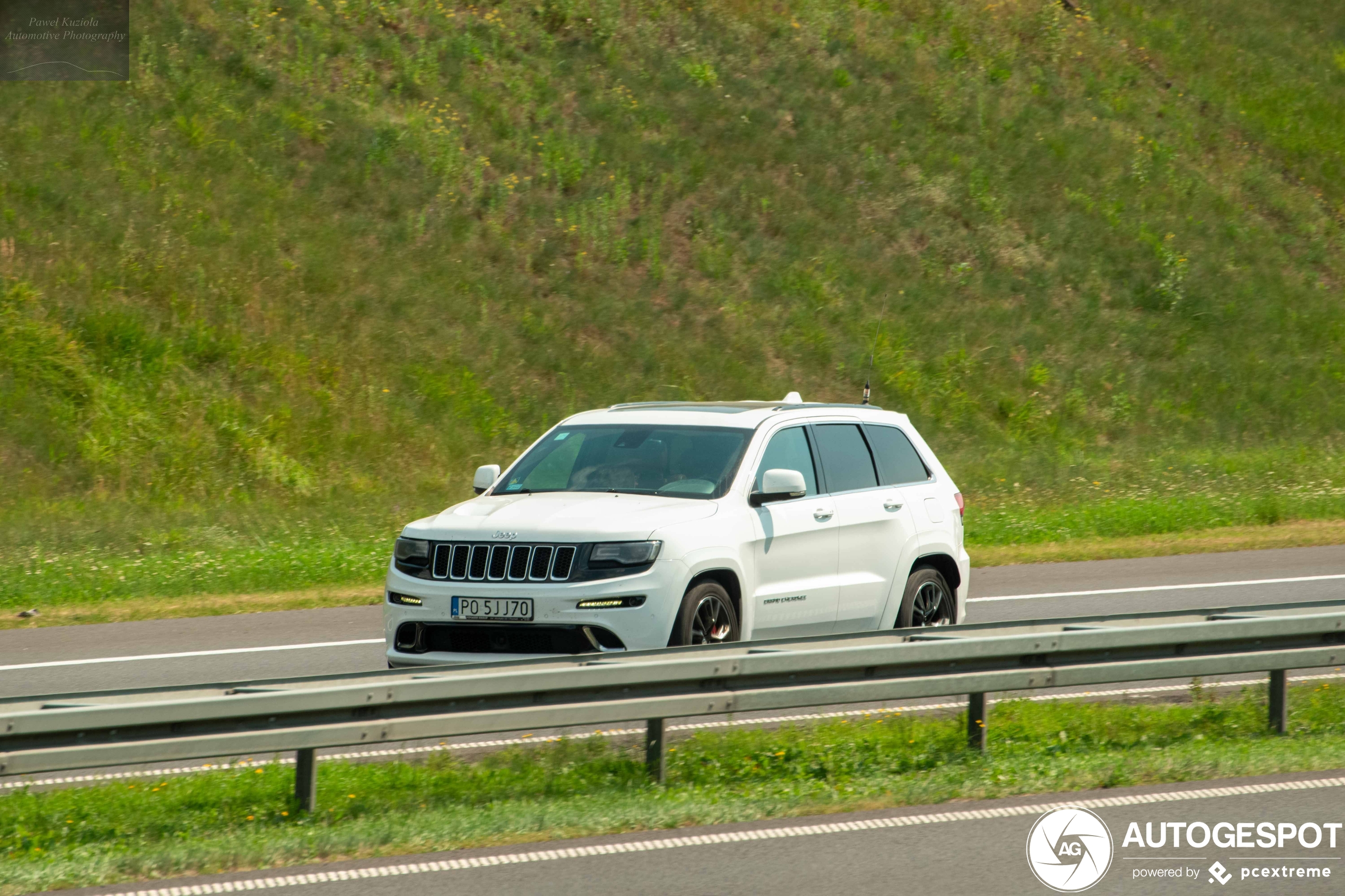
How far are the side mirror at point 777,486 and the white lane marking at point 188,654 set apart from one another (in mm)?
3555

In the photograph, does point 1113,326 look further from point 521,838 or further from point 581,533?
point 521,838

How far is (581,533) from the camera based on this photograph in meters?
8.54

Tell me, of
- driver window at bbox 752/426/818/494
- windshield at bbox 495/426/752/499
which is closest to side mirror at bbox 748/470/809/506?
windshield at bbox 495/426/752/499

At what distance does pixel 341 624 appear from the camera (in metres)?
13.6

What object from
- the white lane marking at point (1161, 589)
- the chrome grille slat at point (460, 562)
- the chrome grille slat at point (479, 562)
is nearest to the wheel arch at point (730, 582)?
the chrome grille slat at point (479, 562)

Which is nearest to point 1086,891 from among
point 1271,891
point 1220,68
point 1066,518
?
point 1271,891

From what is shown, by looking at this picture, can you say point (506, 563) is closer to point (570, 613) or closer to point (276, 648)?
point (570, 613)

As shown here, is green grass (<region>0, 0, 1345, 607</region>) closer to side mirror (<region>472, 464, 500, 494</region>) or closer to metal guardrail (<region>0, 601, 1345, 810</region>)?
side mirror (<region>472, 464, 500, 494</region>)

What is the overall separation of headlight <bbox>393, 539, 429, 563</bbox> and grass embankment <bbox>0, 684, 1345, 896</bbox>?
1328mm

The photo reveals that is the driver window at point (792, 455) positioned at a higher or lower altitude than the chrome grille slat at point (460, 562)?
higher

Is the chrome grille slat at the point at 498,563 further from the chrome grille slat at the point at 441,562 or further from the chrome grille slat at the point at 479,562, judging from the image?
the chrome grille slat at the point at 441,562

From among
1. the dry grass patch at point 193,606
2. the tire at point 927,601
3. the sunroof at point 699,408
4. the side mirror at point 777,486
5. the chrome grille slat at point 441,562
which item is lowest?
the dry grass patch at point 193,606

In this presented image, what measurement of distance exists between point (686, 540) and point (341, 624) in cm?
586

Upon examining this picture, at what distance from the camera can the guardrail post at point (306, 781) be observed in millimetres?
6770
